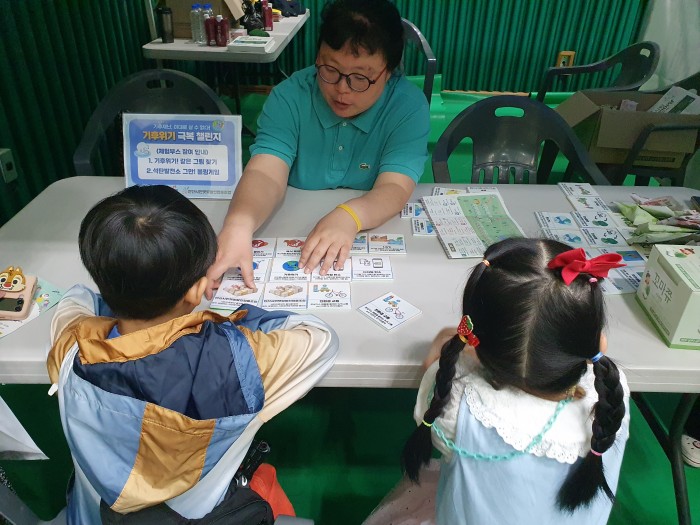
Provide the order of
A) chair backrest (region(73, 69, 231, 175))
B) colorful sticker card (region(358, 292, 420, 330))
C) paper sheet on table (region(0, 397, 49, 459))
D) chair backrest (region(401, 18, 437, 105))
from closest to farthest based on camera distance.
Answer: paper sheet on table (region(0, 397, 49, 459))
colorful sticker card (region(358, 292, 420, 330))
chair backrest (region(73, 69, 231, 175))
chair backrest (region(401, 18, 437, 105))

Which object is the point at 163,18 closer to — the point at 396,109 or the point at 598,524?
the point at 396,109

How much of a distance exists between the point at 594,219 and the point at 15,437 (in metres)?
1.37

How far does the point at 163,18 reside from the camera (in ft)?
9.81

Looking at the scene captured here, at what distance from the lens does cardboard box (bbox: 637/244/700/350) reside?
0.88m

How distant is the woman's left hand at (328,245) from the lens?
1.10 metres

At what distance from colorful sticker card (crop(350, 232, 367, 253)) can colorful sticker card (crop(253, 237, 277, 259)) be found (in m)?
0.19

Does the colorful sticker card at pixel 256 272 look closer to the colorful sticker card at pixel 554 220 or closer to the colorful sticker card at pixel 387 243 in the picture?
the colorful sticker card at pixel 387 243

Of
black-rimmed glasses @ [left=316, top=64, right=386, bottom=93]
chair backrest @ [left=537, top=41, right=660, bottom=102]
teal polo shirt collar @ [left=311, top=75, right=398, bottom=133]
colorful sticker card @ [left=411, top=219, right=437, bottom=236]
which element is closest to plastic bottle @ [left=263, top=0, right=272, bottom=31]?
chair backrest @ [left=537, top=41, right=660, bottom=102]

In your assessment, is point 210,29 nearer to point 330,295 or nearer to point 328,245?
point 328,245

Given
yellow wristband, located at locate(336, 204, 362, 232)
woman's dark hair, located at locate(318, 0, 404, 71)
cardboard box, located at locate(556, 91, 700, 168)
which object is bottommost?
cardboard box, located at locate(556, 91, 700, 168)

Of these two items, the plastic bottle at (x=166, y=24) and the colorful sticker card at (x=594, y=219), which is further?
the plastic bottle at (x=166, y=24)

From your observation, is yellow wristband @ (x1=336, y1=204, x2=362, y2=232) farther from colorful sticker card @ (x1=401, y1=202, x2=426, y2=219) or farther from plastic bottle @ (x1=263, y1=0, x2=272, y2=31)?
plastic bottle @ (x1=263, y1=0, x2=272, y2=31)

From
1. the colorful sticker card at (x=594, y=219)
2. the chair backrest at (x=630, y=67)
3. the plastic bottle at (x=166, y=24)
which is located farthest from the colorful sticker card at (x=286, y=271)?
the chair backrest at (x=630, y=67)

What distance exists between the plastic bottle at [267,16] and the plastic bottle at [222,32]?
472mm
